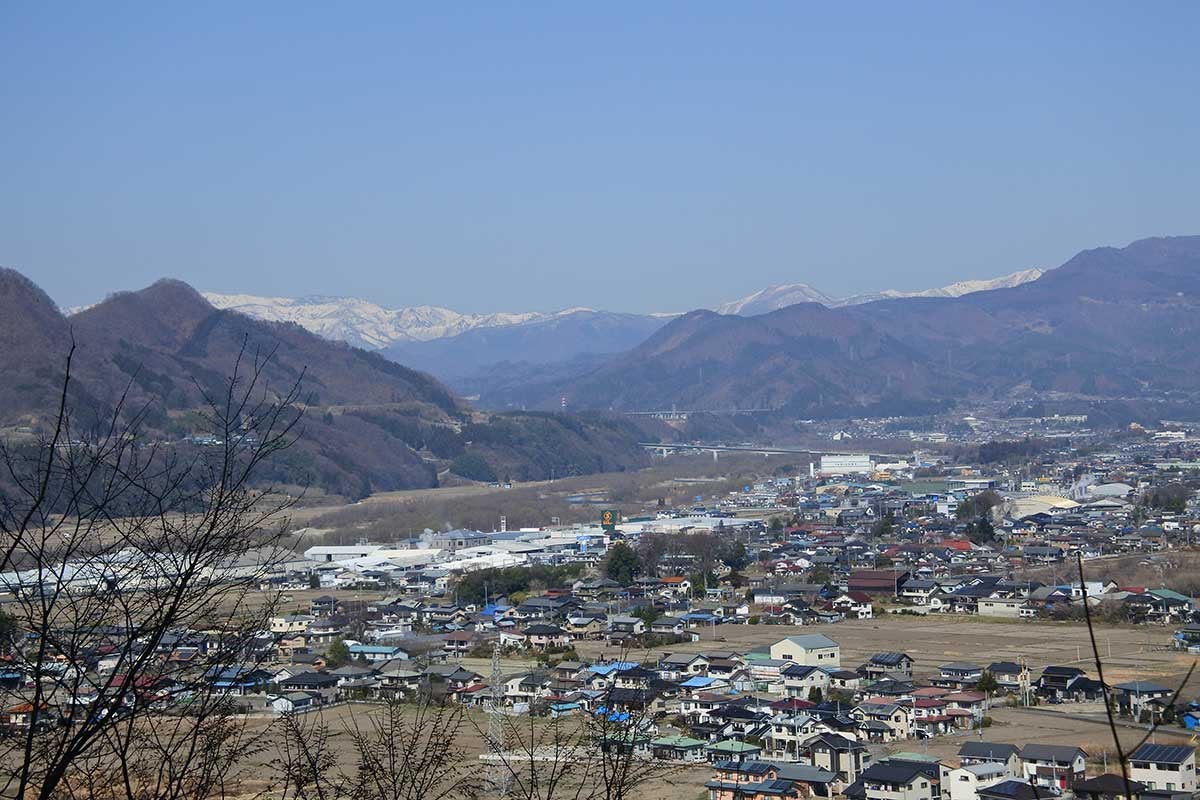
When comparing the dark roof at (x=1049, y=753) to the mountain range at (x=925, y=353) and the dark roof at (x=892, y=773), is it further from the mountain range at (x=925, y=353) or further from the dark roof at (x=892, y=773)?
the mountain range at (x=925, y=353)

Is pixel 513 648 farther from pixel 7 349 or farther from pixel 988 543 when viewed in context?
pixel 7 349

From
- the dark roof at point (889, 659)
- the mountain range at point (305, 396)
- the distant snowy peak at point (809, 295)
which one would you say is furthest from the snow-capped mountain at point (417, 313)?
the dark roof at point (889, 659)

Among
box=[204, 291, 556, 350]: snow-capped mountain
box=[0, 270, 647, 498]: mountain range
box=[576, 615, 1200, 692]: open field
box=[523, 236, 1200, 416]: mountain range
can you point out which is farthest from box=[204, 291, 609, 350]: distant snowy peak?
box=[576, 615, 1200, 692]: open field

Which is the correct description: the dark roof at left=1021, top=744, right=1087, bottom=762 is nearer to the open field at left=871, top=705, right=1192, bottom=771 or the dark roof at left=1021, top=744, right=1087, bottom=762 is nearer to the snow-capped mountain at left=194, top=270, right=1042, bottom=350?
the open field at left=871, top=705, right=1192, bottom=771

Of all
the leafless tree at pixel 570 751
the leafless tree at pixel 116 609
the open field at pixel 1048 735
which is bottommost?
the open field at pixel 1048 735

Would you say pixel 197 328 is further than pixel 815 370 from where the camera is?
No

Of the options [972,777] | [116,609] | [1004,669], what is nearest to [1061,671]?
[1004,669]

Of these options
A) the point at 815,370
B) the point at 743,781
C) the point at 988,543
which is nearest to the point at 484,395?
the point at 815,370
